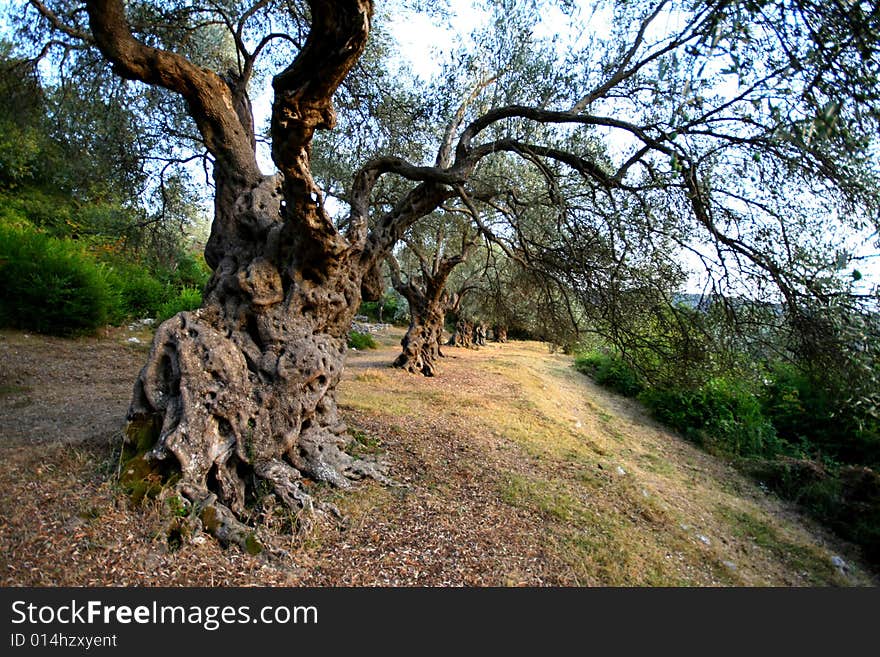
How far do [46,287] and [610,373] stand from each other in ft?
55.6

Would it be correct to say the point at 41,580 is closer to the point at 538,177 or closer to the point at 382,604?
the point at 382,604

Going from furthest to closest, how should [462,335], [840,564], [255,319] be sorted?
1. [462,335]
2. [840,564]
3. [255,319]

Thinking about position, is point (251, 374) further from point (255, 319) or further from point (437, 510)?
point (437, 510)

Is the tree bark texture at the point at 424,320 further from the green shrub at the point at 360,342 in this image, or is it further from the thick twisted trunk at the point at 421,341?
the green shrub at the point at 360,342

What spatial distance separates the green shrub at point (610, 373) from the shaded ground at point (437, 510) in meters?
5.20

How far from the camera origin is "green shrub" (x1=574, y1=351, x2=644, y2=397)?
1496 centimetres

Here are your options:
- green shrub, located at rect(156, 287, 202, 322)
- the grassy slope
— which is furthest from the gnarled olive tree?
green shrub, located at rect(156, 287, 202, 322)

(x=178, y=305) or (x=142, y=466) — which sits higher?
(x=178, y=305)

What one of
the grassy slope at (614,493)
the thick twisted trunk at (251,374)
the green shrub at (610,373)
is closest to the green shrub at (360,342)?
the grassy slope at (614,493)

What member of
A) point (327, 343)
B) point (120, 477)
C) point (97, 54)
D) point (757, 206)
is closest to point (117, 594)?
point (120, 477)

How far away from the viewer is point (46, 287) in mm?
10609

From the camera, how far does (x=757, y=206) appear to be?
486 cm

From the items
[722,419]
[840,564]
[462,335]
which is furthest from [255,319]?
[462,335]

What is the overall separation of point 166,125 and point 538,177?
23.3ft
